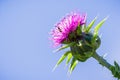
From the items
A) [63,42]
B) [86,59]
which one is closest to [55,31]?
[63,42]

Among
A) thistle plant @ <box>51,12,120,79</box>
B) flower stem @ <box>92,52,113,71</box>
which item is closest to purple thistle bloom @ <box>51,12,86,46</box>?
thistle plant @ <box>51,12,120,79</box>

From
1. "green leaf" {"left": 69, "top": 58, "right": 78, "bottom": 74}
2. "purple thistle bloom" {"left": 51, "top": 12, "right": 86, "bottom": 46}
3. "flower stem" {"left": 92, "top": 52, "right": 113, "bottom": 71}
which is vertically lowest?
"flower stem" {"left": 92, "top": 52, "right": 113, "bottom": 71}

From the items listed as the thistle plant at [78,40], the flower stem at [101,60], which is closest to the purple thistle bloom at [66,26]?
the thistle plant at [78,40]

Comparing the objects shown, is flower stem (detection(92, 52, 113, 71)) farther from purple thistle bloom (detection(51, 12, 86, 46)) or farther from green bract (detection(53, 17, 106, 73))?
purple thistle bloom (detection(51, 12, 86, 46))

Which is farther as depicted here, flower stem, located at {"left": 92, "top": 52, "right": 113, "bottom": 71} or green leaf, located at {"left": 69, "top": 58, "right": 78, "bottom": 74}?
flower stem, located at {"left": 92, "top": 52, "right": 113, "bottom": 71}

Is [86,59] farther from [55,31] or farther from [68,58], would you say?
[55,31]

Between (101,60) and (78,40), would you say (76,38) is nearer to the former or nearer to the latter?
(78,40)

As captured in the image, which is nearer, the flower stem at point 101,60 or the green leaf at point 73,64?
the green leaf at point 73,64

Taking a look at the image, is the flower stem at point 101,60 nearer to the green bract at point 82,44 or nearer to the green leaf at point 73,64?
the green bract at point 82,44
